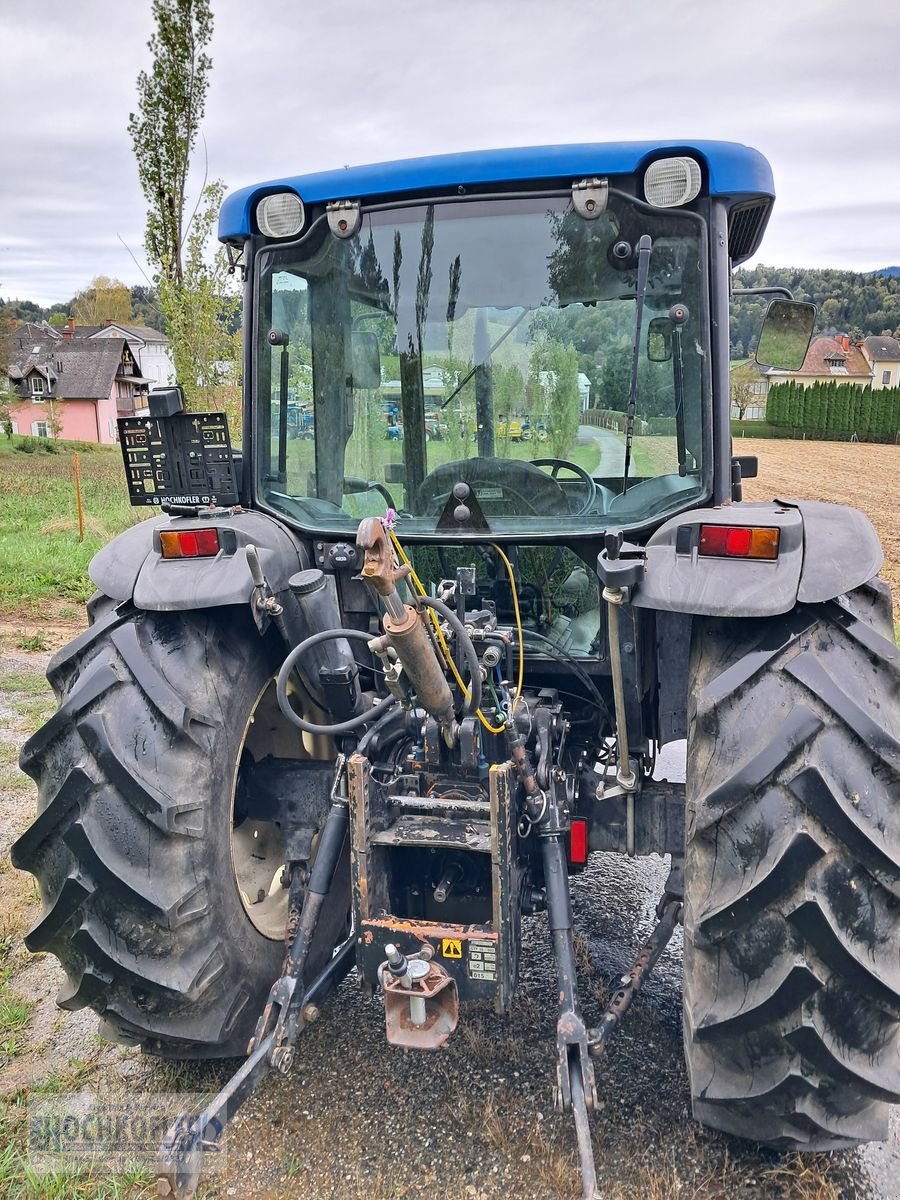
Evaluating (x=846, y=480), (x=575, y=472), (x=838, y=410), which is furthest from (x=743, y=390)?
(x=575, y=472)

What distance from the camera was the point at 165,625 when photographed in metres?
2.50

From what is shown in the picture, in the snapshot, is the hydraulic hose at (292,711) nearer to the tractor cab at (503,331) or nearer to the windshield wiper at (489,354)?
the tractor cab at (503,331)

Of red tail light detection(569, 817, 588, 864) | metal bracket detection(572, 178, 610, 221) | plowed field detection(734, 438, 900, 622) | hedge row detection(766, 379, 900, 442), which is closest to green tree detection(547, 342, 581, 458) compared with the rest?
metal bracket detection(572, 178, 610, 221)

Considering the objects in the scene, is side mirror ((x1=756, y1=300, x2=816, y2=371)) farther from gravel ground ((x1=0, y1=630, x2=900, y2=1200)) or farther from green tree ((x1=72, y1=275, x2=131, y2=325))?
green tree ((x1=72, y1=275, x2=131, y2=325))

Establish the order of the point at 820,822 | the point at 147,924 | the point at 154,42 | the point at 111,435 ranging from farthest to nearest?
1. the point at 111,435
2. the point at 154,42
3. the point at 147,924
4. the point at 820,822

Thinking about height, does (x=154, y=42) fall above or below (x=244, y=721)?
above

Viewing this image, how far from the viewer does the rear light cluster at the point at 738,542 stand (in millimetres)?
2215

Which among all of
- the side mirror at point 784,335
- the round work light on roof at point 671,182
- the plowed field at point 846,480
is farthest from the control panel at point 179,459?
the plowed field at point 846,480

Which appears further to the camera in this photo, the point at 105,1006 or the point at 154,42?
the point at 154,42

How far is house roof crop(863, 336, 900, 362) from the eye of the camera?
8331 centimetres

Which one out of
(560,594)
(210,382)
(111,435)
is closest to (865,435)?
(111,435)

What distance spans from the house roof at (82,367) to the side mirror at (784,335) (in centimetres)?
5431

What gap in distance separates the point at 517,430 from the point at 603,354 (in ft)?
1.06

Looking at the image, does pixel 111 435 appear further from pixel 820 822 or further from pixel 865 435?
pixel 820 822
